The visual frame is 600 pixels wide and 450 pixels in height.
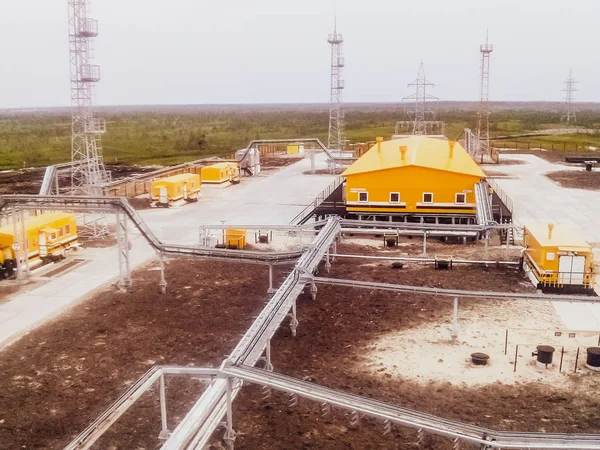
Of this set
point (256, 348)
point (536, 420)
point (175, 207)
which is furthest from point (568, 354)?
point (175, 207)

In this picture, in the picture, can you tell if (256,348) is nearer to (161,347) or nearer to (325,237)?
(161,347)

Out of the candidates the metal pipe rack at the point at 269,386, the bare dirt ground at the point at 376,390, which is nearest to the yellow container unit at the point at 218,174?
the bare dirt ground at the point at 376,390

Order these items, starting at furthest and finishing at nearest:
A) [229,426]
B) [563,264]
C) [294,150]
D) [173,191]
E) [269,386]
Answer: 1. [294,150]
2. [173,191]
3. [563,264]
4. [229,426]
5. [269,386]

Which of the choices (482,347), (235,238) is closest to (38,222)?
(235,238)

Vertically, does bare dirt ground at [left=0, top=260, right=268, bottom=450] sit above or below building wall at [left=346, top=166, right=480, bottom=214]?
below

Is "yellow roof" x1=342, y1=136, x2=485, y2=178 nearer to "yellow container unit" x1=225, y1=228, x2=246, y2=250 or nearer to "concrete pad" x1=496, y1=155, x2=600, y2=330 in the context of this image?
"concrete pad" x1=496, y1=155, x2=600, y2=330

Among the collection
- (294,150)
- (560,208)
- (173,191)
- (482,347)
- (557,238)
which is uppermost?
(294,150)

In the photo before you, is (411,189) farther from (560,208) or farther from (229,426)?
(229,426)

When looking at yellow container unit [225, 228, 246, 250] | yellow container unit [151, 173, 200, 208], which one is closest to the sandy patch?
yellow container unit [225, 228, 246, 250]
